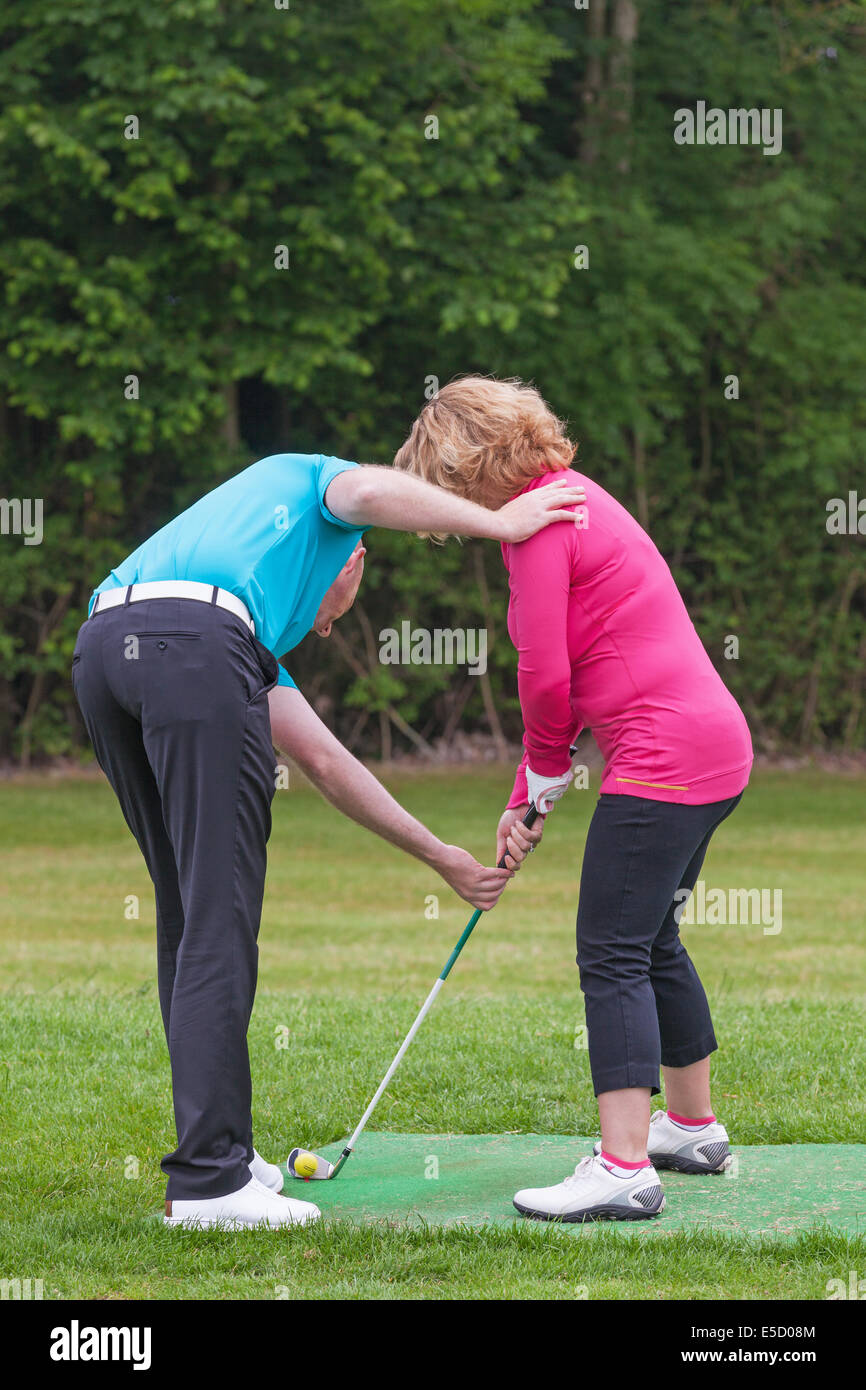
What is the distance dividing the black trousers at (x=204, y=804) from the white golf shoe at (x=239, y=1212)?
0.03m

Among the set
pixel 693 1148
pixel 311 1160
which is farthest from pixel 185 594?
pixel 693 1148

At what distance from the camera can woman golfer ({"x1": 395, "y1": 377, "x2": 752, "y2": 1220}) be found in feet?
11.6

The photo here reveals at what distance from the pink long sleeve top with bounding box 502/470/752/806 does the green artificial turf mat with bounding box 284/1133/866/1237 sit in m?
0.94

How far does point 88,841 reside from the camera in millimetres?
11484

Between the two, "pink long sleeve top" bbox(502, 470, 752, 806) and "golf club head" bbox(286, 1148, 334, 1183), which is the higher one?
"pink long sleeve top" bbox(502, 470, 752, 806)

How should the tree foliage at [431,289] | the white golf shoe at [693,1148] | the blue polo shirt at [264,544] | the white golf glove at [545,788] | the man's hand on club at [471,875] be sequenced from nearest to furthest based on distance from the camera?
the blue polo shirt at [264,544] → the white golf glove at [545,788] → the man's hand on club at [471,875] → the white golf shoe at [693,1148] → the tree foliage at [431,289]

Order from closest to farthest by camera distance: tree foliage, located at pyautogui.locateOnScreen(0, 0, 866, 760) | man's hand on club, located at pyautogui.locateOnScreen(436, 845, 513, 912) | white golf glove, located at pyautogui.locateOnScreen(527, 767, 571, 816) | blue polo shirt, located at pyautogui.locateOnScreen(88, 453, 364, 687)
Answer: blue polo shirt, located at pyautogui.locateOnScreen(88, 453, 364, 687)
white golf glove, located at pyautogui.locateOnScreen(527, 767, 571, 816)
man's hand on club, located at pyautogui.locateOnScreen(436, 845, 513, 912)
tree foliage, located at pyautogui.locateOnScreen(0, 0, 866, 760)

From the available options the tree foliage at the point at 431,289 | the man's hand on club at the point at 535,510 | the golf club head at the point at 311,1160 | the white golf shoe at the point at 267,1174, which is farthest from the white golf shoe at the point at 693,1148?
the tree foliage at the point at 431,289

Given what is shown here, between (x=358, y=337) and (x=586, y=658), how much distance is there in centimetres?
1159

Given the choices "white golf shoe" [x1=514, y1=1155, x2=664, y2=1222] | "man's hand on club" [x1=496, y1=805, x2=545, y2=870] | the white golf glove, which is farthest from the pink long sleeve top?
"white golf shoe" [x1=514, y1=1155, x2=664, y2=1222]

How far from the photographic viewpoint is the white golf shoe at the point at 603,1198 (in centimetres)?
360

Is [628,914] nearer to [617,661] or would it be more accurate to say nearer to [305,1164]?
[617,661]

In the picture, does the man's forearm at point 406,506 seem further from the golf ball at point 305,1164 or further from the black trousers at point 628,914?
the golf ball at point 305,1164

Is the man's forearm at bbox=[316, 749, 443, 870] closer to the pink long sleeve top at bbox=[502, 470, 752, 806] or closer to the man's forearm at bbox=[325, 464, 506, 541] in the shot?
the pink long sleeve top at bbox=[502, 470, 752, 806]
